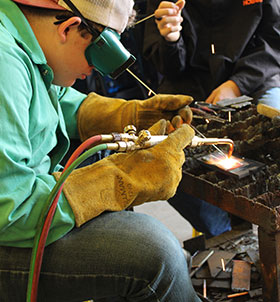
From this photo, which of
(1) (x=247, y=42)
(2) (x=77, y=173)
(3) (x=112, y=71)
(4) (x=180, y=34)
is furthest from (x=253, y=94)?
(2) (x=77, y=173)

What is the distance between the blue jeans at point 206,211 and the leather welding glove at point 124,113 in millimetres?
495

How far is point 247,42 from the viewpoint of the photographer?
2.17 meters

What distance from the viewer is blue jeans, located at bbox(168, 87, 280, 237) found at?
1.87 meters

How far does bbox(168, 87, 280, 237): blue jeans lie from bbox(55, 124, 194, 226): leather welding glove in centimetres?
85

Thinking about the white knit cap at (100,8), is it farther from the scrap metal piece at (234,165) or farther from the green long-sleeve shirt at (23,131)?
the scrap metal piece at (234,165)

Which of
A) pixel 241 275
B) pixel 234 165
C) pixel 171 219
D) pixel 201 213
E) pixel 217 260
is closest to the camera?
pixel 234 165

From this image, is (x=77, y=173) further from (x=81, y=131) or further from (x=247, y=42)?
(x=247, y=42)

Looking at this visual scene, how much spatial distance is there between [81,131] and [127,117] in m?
0.19

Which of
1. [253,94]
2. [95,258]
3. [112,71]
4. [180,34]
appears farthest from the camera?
[180,34]

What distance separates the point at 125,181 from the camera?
1001 millimetres

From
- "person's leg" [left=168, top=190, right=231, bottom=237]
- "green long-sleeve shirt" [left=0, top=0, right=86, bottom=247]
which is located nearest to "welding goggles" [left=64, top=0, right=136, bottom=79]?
"green long-sleeve shirt" [left=0, top=0, right=86, bottom=247]

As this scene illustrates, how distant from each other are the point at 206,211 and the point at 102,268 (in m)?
1.02

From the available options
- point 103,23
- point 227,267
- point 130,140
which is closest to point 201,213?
point 227,267

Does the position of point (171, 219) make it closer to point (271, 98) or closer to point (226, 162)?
point (271, 98)
